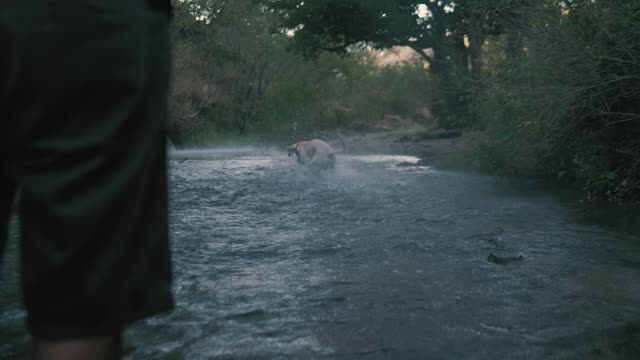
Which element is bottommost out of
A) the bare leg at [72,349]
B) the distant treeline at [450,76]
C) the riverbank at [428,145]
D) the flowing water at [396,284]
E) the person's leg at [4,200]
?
the flowing water at [396,284]

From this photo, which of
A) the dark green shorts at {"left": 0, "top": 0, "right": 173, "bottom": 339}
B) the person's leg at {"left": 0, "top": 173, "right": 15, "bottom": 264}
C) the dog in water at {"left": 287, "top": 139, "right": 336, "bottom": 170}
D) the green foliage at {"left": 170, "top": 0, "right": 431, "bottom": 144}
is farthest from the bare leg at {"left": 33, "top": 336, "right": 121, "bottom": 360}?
the green foliage at {"left": 170, "top": 0, "right": 431, "bottom": 144}

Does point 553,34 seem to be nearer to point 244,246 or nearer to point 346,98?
point 244,246

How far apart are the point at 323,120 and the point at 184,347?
990 inches

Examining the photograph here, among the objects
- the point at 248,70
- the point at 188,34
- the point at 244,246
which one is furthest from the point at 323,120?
the point at 244,246

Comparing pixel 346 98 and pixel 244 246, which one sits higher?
pixel 346 98

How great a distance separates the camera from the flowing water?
105 inches

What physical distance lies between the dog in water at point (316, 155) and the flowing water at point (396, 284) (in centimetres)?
461

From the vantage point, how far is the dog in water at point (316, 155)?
474 inches

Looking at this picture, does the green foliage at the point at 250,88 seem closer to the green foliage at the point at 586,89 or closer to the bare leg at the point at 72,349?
the green foliage at the point at 586,89

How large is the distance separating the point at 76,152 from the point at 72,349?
0.36 meters

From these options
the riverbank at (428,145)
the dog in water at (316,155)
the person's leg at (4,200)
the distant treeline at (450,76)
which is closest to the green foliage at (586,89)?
the distant treeline at (450,76)

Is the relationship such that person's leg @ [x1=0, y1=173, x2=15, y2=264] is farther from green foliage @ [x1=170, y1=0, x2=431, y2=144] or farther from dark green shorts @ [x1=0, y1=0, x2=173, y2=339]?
green foliage @ [x1=170, y1=0, x2=431, y2=144]

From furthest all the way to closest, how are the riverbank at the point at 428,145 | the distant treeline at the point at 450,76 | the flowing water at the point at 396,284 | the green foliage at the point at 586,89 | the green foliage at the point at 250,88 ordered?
the green foliage at the point at 250,88 < the riverbank at the point at 428,145 < the distant treeline at the point at 450,76 < the green foliage at the point at 586,89 < the flowing water at the point at 396,284

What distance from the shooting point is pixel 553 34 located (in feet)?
23.0
